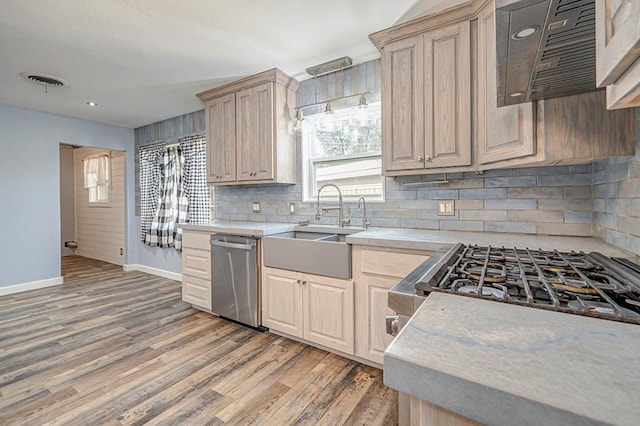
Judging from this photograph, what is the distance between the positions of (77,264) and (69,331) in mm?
3731

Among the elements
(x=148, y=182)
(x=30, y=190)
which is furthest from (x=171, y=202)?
(x=30, y=190)

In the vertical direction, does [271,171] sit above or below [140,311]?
above

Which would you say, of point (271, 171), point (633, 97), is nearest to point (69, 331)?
point (271, 171)

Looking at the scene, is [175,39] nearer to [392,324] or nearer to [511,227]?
[392,324]

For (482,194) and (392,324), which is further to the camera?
(482,194)

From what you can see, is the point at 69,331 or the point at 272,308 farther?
the point at 69,331

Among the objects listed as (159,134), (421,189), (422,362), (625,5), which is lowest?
(422,362)

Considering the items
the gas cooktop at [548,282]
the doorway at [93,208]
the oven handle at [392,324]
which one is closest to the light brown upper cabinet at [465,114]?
the gas cooktop at [548,282]

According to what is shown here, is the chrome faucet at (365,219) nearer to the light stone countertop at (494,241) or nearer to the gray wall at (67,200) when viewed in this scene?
the light stone countertop at (494,241)

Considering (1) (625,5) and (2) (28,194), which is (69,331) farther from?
(1) (625,5)

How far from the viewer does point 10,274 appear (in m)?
3.96

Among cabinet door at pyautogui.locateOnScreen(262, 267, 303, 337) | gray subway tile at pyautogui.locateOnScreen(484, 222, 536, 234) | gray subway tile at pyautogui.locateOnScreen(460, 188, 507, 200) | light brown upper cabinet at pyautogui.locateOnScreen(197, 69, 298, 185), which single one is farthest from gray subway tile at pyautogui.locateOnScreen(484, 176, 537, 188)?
light brown upper cabinet at pyautogui.locateOnScreen(197, 69, 298, 185)

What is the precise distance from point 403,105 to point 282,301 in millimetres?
1814

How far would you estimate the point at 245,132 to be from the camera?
3176mm
